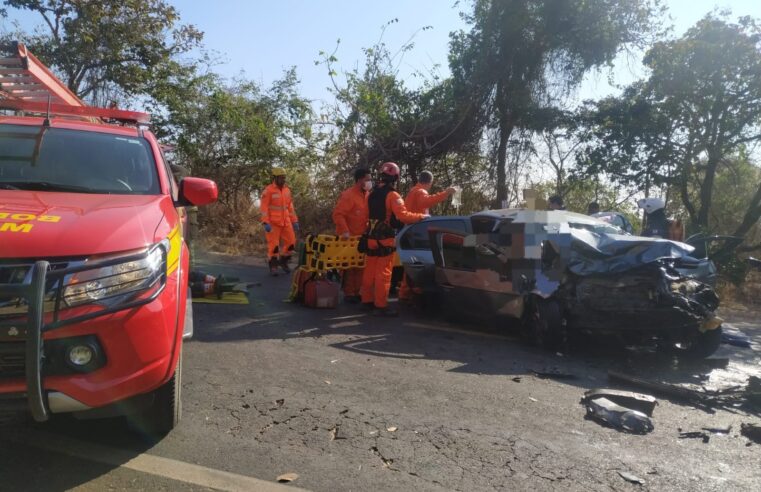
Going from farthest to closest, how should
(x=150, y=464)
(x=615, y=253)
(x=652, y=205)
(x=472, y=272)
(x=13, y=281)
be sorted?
1. (x=652, y=205)
2. (x=472, y=272)
3. (x=615, y=253)
4. (x=150, y=464)
5. (x=13, y=281)

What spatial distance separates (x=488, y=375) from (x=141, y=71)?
14.0m

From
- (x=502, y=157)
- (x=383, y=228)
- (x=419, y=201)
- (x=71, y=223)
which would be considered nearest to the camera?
(x=71, y=223)

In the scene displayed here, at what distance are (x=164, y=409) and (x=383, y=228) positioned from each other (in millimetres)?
4445

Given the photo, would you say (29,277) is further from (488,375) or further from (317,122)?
(317,122)

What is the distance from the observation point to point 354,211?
8.55 meters

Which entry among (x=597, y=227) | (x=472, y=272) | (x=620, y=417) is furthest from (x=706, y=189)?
(x=620, y=417)

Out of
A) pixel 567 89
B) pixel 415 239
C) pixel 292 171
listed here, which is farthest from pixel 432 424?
pixel 292 171

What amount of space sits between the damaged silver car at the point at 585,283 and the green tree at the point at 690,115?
6770mm

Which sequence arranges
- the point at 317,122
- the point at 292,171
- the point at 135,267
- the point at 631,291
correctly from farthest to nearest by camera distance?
the point at 292,171
the point at 317,122
the point at 631,291
the point at 135,267

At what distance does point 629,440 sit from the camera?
3924mm

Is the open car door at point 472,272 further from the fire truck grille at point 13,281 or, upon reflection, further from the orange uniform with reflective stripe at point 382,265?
the fire truck grille at point 13,281

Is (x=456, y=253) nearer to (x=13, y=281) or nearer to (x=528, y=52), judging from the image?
(x=13, y=281)

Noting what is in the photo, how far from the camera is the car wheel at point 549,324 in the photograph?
6.22 meters

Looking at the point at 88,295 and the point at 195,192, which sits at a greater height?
the point at 195,192
